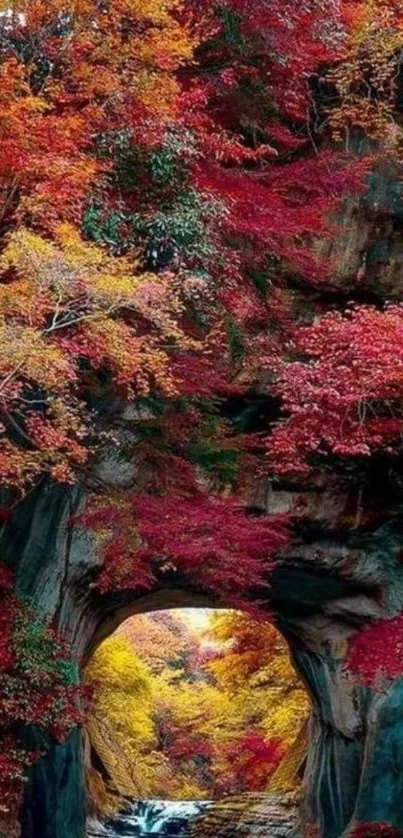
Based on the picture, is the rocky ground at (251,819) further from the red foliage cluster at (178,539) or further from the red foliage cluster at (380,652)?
the red foliage cluster at (178,539)

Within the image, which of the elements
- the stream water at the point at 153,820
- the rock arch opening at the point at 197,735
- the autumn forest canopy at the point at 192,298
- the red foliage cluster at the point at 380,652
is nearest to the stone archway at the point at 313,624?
the autumn forest canopy at the point at 192,298

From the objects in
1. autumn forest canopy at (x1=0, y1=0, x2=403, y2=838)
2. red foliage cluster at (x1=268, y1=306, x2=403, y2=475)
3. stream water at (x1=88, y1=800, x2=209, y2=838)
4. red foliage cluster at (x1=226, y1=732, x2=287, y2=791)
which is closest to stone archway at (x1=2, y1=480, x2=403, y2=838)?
autumn forest canopy at (x1=0, y1=0, x2=403, y2=838)

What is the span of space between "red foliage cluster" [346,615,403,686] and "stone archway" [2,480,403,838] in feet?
4.40

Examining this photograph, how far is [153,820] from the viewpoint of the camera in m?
18.5

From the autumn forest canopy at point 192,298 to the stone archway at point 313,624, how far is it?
0.51ft

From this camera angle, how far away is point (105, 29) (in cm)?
777

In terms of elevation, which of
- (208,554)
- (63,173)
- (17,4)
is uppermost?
(17,4)

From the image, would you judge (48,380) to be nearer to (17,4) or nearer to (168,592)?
(17,4)

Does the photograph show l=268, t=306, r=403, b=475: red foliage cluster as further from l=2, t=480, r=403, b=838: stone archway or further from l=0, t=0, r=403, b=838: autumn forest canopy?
l=2, t=480, r=403, b=838: stone archway

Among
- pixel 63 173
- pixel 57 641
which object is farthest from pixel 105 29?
pixel 57 641

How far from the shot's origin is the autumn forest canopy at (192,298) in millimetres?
7109

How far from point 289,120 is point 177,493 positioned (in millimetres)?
5913

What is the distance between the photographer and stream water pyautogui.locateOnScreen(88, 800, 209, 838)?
17125 mm

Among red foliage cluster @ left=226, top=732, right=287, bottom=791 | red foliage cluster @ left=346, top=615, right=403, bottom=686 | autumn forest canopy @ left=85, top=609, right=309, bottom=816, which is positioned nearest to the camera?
red foliage cluster @ left=346, top=615, right=403, bottom=686
